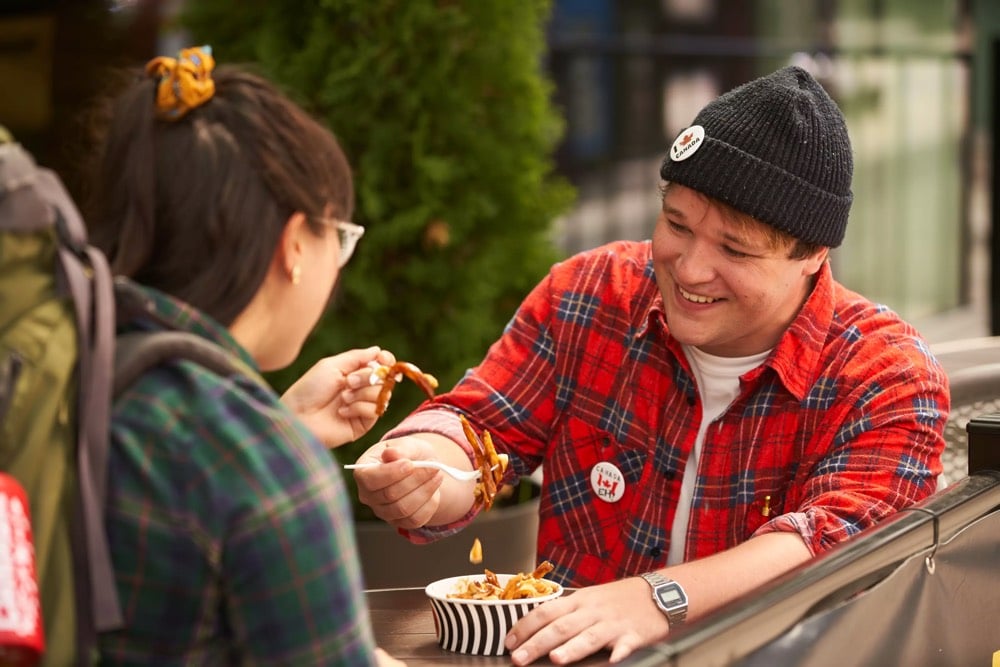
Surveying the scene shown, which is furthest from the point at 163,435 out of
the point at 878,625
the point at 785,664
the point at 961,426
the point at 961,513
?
the point at 961,426

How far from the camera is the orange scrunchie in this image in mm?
1468

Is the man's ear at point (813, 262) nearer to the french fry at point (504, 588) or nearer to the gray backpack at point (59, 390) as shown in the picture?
the french fry at point (504, 588)

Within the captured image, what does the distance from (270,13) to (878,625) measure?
310cm

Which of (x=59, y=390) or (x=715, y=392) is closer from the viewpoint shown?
(x=59, y=390)

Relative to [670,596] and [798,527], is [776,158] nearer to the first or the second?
[798,527]

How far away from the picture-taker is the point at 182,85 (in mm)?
1468

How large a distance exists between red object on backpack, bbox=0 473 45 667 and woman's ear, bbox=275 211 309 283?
410 millimetres

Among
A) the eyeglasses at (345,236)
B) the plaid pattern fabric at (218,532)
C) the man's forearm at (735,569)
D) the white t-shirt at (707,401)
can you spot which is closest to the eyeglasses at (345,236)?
the eyeglasses at (345,236)

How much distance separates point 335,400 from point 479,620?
1.55 feet

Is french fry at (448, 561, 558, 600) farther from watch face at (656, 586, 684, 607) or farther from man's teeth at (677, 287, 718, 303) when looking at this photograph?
man's teeth at (677, 287, 718, 303)

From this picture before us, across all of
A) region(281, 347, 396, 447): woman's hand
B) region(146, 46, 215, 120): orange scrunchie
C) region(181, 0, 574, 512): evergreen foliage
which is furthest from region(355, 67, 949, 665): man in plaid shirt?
region(181, 0, 574, 512): evergreen foliage

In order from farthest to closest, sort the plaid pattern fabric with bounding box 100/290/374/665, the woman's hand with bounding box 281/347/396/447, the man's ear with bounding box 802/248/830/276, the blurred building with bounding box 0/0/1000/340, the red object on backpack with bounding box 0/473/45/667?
the blurred building with bounding box 0/0/1000/340 → the man's ear with bounding box 802/248/830/276 → the woman's hand with bounding box 281/347/396/447 → the plaid pattern fabric with bounding box 100/290/374/665 → the red object on backpack with bounding box 0/473/45/667

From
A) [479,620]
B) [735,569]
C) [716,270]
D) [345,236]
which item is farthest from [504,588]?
[716,270]

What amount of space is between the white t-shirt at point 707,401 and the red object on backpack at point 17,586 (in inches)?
60.5
